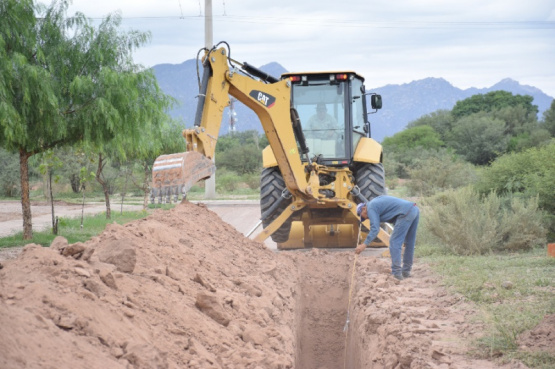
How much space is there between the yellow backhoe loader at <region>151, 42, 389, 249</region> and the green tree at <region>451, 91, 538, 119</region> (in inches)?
2038

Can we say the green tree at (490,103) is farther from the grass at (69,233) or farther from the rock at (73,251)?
the rock at (73,251)

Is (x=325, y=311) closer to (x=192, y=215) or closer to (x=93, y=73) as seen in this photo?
(x=192, y=215)

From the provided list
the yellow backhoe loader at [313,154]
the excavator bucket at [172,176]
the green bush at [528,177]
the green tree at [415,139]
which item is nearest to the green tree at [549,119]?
the green tree at [415,139]

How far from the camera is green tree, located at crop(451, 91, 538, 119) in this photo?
6131cm

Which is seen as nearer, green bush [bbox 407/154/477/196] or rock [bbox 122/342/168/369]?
rock [bbox 122/342/168/369]

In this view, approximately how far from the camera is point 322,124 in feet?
38.8

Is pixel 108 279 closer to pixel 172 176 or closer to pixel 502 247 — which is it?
pixel 172 176

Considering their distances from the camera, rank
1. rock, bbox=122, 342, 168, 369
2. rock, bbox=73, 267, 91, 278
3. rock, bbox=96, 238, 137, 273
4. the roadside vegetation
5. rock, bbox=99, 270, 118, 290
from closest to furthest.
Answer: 1. rock, bbox=122, 342, 168, 369
2. rock, bbox=73, 267, 91, 278
3. rock, bbox=99, 270, 118, 290
4. rock, bbox=96, 238, 137, 273
5. the roadside vegetation

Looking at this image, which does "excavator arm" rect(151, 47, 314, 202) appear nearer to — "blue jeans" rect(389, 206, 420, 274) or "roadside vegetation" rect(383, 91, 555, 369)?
"blue jeans" rect(389, 206, 420, 274)

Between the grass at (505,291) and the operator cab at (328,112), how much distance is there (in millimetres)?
2345

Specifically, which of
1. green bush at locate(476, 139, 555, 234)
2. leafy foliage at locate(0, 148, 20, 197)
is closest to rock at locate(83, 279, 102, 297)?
green bush at locate(476, 139, 555, 234)

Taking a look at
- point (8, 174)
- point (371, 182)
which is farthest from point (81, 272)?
point (8, 174)

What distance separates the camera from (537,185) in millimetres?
12805

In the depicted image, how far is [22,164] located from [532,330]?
10753 millimetres
